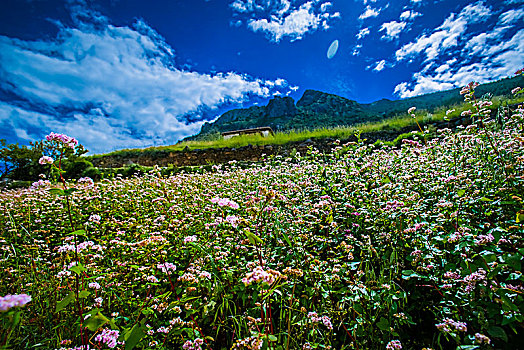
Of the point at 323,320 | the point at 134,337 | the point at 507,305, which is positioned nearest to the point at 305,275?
the point at 323,320

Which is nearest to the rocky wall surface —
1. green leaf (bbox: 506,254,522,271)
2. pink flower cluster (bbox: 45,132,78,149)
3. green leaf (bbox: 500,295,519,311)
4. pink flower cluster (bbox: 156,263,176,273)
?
pink flower cluster (bbox: 45,132,78,149)

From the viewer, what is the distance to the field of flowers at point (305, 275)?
1.40 meters

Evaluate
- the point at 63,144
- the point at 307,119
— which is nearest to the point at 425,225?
the point at 63,144

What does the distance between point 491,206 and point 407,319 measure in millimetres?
1688

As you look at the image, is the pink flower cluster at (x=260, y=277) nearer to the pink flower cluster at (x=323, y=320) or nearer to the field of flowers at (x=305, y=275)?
the field of flowers at (x=305, y=275)

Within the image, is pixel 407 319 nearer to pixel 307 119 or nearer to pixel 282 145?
pixel 282 145

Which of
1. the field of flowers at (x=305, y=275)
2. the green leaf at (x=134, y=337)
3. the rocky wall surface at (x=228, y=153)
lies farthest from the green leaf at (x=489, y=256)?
the rocky wall surface at (x=228, y=153)

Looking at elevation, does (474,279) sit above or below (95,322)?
below

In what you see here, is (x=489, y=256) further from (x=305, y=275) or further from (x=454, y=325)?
(x=305, y=275)

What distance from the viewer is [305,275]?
2023 mm

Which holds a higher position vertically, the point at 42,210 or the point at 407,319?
the point at 42,210

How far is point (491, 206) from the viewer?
7.35 ft

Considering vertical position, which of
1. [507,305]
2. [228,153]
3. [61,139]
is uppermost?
[228,153]

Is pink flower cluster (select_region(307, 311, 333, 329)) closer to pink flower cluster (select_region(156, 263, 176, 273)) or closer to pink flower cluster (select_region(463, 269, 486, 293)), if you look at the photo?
pink flower cluster (select_region(463, 269, 486, 293))
